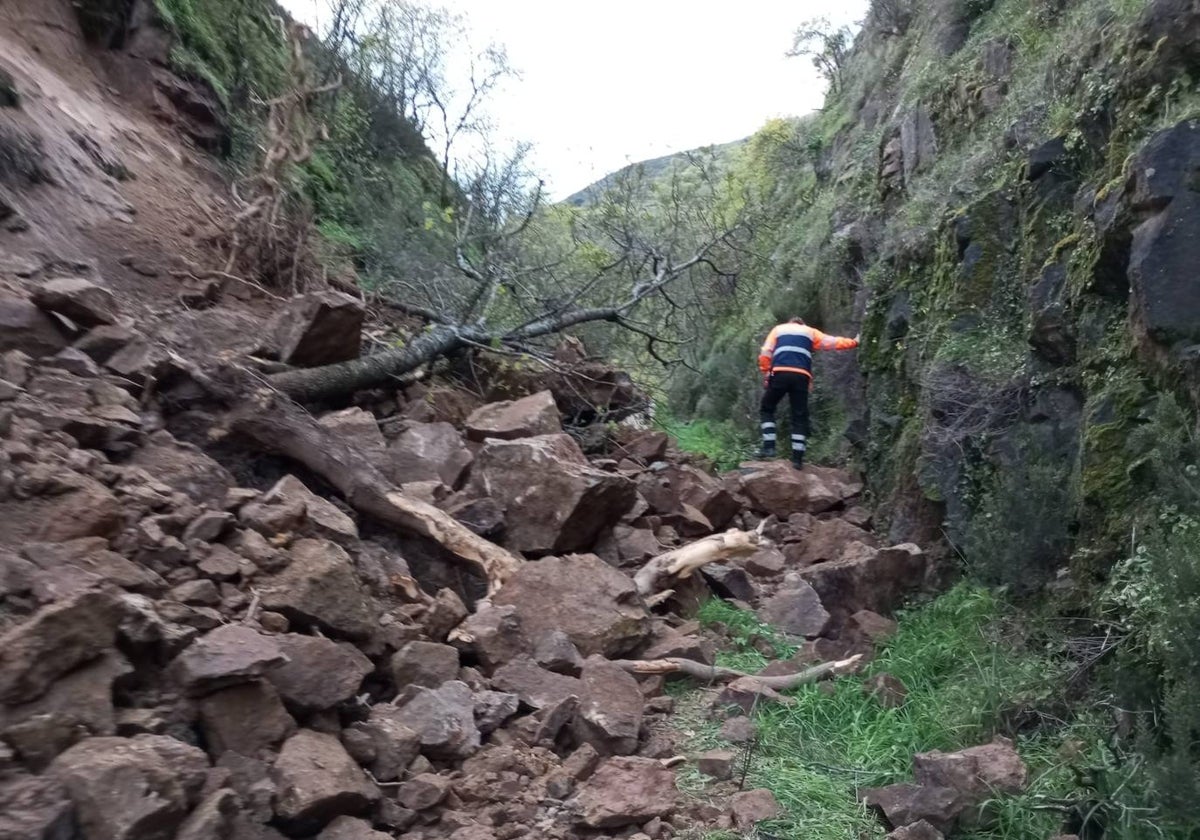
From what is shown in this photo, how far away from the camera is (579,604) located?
455 centimetres

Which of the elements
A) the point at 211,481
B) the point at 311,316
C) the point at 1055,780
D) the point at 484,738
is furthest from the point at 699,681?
the point at 311,316

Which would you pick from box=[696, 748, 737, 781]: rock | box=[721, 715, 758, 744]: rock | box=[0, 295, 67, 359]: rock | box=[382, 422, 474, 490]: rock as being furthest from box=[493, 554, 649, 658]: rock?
box=[0, 295, 67, 359]: rock

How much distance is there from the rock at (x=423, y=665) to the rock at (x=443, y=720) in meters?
0.10

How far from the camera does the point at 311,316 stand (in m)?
5.80

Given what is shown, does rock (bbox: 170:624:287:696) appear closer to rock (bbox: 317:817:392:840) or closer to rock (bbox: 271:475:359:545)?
rock (bbox: 317:817:392:840)

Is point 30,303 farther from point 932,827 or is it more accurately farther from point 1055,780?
point 1055,780

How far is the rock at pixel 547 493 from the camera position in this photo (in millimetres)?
5320

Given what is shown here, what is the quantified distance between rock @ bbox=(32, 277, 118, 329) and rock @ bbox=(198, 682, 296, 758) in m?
2.54

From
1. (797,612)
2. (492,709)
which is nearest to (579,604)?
(492,709)

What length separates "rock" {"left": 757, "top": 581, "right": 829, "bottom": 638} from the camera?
5234 millimetres

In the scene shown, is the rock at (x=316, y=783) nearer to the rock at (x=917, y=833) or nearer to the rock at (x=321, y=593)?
the rock at (x=321, y=593)

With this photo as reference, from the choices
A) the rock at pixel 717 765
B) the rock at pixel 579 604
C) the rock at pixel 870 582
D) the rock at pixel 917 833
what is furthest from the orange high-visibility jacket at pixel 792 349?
the rock at pixel 917 833

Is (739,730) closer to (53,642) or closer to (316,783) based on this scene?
(316,783)

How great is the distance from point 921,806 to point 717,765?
776 mm
